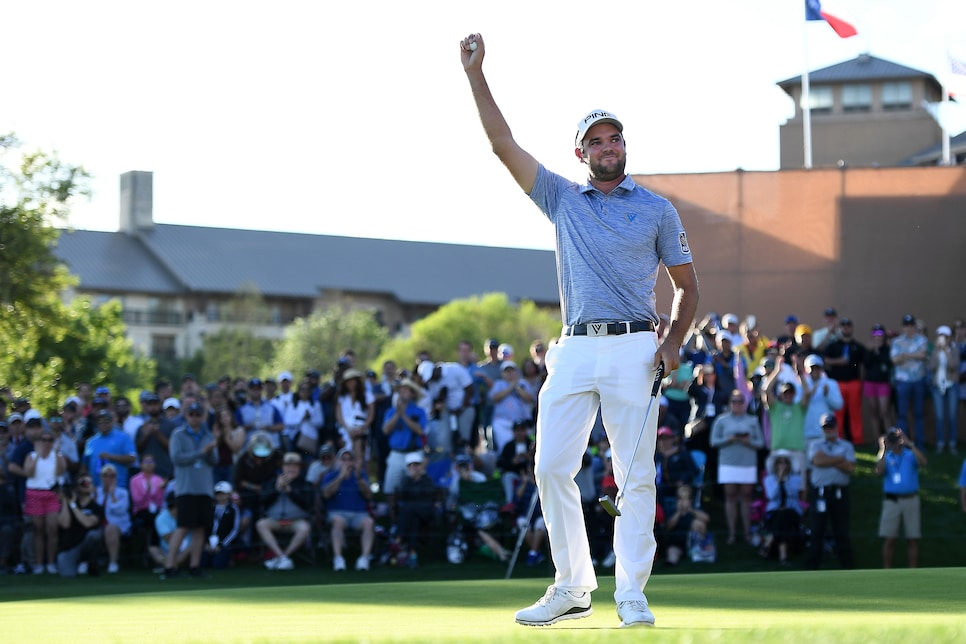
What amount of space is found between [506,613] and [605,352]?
1.71m

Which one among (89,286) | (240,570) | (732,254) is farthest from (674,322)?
(89,286)

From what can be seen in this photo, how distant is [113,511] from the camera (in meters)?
18.9

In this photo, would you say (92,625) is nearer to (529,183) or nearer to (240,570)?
(529,183)

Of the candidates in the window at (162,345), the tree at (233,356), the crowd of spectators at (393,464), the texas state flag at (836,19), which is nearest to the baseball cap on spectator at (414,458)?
the crowd of spectators at (393,464)

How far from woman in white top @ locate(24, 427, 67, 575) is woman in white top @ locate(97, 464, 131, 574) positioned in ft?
2.05

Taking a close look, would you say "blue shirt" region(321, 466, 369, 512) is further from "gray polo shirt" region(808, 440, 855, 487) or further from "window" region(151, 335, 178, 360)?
"window" region(151, 335, 178, 360)

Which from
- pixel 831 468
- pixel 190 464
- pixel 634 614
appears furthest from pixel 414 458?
pixel 634 614

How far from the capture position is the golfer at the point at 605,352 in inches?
274

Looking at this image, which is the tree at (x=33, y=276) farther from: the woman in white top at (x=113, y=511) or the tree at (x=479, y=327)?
the tree at (x=479, y=327)

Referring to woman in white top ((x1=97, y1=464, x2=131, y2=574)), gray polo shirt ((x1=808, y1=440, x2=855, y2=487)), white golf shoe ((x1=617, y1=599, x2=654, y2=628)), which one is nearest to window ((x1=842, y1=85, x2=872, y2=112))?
gray polo shirt ((x1=808, y1=440, x2=855, y2=487))

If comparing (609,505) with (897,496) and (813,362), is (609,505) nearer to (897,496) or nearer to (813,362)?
(897,496)

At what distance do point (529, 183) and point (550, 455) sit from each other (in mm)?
1389

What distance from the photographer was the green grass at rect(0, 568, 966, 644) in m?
5.50

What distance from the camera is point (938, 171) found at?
26.1 m
